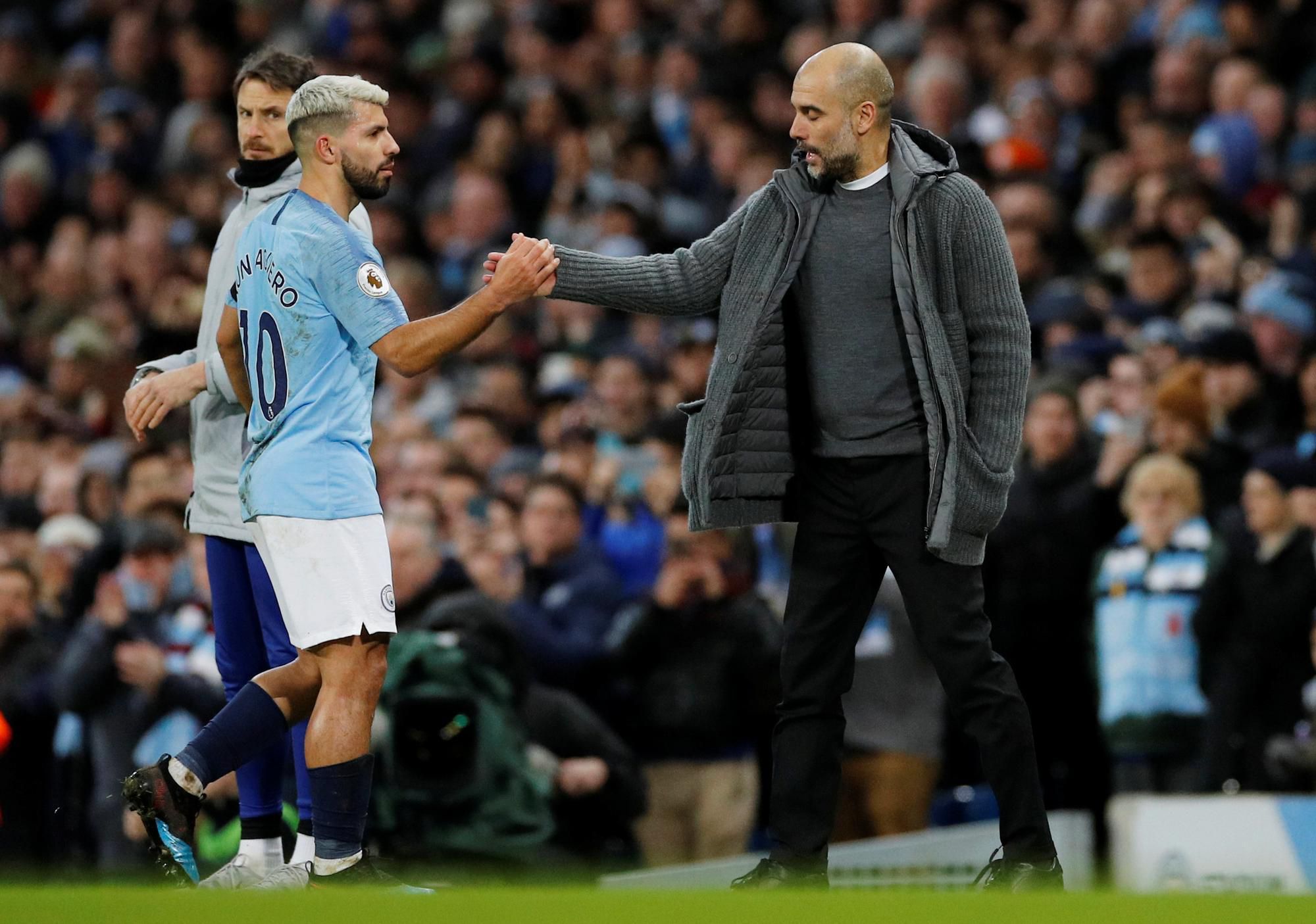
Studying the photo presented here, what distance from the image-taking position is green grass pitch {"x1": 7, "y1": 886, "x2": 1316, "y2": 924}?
350cm

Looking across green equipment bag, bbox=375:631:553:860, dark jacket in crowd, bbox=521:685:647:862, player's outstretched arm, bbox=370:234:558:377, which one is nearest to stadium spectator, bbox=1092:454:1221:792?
dark jacket in crowd, bbox=521:685:647:862

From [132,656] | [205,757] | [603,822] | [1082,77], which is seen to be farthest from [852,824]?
[1082,77]

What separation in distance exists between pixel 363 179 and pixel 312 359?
20.6 inches

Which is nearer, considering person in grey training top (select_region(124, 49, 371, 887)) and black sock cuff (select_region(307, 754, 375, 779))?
black sock cuff (select_region(307, 754, 375, 779))

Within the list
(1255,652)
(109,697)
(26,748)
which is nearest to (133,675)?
(109,697)

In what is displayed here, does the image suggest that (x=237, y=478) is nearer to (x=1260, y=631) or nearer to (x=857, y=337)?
(x=857, y=337)

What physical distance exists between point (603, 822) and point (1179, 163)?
515 cm

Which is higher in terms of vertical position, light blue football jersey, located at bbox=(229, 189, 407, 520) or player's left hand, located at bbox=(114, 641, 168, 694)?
light blue football jersey, located at bbox=(229, 189, 407, 520)

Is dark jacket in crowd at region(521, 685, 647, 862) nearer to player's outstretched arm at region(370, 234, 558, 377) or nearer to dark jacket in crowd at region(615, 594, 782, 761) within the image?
dark jacket in crowd at region(615, 594, 782, 761)

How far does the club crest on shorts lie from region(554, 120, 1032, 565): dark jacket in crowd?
0.56 meters

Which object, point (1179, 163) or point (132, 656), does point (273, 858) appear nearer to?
point (132, 656)

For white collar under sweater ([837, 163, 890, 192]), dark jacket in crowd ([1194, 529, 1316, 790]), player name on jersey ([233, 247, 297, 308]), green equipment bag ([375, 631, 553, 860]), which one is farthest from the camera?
dark jacket in crowd ([1194, 529, 1316, 790])

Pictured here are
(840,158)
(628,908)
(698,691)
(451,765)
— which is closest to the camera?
(628,908)

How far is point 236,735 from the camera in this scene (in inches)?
211
